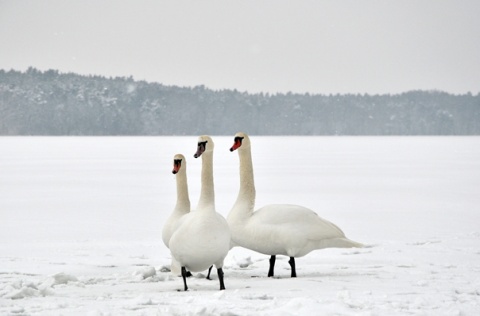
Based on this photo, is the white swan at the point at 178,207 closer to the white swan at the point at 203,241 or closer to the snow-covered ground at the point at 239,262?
the snow-covered ground at the point at 239,262

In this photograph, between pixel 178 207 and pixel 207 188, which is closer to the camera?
pixel 207 188

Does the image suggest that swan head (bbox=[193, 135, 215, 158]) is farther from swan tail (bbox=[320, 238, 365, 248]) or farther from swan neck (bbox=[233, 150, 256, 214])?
swan tail (bbox=[320, 238, 365, 248])

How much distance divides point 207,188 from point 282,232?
1.00m

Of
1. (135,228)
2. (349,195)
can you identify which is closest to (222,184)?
(349,195)

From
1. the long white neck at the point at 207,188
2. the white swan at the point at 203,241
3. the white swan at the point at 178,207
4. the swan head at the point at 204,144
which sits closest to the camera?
the white swan at the point at 203,241

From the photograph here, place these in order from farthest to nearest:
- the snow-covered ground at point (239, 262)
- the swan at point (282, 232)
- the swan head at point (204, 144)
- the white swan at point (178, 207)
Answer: the white swan at point (178, 207) < the swan at point (282, 232) < the swan head at point (204, 144) < the snow-covered ground at point (239, 262)

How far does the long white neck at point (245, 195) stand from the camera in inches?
302

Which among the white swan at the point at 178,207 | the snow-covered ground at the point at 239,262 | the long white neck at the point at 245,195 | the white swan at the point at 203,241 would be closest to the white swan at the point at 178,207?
the white swan at the point at 178,207

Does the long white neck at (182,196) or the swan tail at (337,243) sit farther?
the long white neck at (182,196)

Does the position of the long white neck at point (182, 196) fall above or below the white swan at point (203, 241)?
above

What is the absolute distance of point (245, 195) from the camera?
7.82 metres

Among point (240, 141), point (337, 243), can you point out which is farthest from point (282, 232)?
point (240, 141)

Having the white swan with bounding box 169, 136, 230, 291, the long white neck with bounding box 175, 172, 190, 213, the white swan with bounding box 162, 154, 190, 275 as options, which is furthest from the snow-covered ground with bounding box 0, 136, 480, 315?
the long white neck with bounding box 175, 172, 190, 213

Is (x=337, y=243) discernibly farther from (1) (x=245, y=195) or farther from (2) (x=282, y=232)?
(1) (x=245, y=195)
